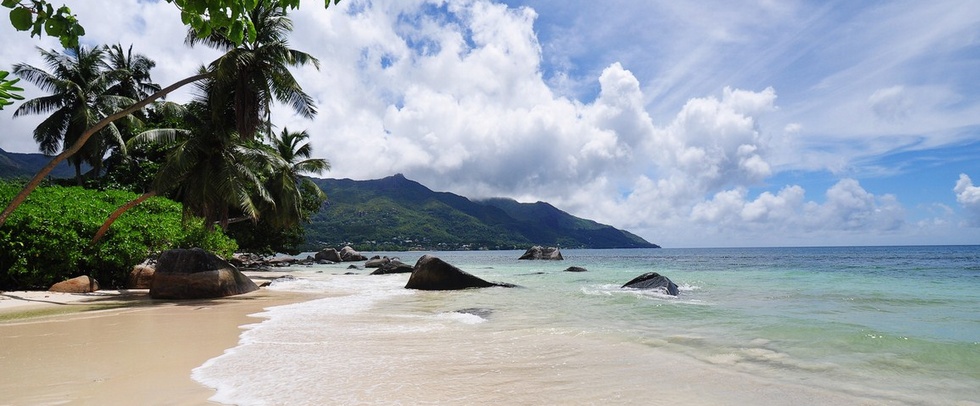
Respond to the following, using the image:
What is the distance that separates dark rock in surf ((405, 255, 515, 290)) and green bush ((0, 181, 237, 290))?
8149mm

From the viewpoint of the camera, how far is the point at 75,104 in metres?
31.1

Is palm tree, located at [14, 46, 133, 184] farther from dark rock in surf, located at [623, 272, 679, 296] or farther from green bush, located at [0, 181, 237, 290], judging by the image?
dark rock in surf, located at [623, 272, 679, 296]

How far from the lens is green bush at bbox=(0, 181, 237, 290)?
1241 cm

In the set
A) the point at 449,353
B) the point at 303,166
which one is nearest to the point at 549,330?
the point at 449,353

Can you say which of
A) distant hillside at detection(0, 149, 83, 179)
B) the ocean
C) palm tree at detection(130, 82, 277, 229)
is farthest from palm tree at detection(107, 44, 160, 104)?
distant hillside at detection(0, 149, 83, 179)

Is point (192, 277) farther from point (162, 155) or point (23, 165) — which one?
point (23, 165)

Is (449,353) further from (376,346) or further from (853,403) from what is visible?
(853,403)

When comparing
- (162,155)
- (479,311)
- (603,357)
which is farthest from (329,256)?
(603,357)

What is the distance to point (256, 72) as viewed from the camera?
18.0 m

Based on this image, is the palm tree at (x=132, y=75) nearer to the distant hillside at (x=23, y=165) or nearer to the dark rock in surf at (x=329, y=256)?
the dark rock in surf at (x=329, y=256)

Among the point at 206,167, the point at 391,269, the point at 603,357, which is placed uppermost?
the point at 206,167

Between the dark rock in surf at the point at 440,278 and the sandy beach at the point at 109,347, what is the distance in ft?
20.4

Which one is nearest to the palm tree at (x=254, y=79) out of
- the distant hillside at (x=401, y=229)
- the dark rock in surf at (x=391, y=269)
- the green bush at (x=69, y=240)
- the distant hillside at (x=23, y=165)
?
the green bush at (x=69, y=240)

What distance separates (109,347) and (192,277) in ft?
24.5
